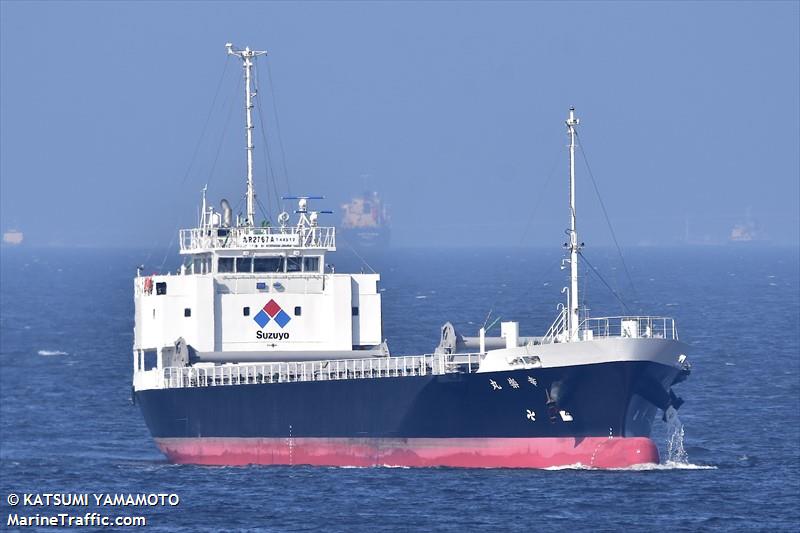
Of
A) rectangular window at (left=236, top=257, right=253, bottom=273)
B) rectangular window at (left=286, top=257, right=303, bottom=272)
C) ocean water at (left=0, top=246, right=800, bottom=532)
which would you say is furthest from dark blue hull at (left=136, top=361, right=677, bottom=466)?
rectangular window at (left=286, top=257, right=303, bottom=272)

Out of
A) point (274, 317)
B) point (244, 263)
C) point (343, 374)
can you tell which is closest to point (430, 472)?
point (343, 374)

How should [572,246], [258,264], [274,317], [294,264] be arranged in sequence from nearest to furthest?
1. [572,246]
2. [274,317]
3. [258,264]
4. [294,264]

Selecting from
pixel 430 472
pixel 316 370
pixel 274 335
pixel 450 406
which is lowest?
pixel 430 472

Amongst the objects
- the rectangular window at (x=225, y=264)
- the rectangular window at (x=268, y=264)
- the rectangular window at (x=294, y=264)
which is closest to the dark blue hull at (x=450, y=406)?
the rectangular window at (x=225, y=264)

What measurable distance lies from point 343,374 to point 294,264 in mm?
6069

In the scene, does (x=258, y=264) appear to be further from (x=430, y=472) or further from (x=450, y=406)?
(x=430, y=472)

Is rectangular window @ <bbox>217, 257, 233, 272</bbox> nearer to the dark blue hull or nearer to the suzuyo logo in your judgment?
the suzuyo logo

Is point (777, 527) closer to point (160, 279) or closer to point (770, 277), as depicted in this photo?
point (160, 279)

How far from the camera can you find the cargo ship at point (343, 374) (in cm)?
5438

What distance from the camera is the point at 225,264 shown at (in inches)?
2515

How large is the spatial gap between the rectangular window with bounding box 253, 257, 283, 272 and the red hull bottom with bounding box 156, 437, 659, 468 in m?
6.16

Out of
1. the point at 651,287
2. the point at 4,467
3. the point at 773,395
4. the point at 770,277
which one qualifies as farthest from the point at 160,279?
the point at 770,277

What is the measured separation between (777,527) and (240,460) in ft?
62.2

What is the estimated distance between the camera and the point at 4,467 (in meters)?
60.7
